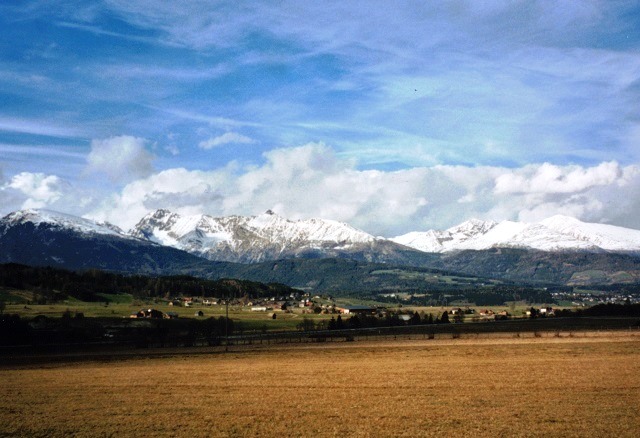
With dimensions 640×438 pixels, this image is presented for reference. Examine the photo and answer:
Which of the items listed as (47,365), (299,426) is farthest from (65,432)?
(47,365)

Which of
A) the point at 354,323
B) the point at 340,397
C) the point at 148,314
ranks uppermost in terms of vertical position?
the point at 148,314

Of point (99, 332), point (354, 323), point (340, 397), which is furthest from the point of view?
point (354, 323)

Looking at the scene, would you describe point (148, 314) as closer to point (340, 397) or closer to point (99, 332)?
point (99, 332)

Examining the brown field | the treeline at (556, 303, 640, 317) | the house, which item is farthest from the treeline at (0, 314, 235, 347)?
the treeline at (556, 303, 640, 317)

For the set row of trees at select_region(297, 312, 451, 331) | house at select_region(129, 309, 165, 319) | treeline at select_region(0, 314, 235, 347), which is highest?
house at select_region(129, 309, 165, 319)

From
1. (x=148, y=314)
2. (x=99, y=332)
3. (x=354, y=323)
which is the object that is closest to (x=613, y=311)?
(x=354, y=323)

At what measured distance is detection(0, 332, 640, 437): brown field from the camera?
3209 centimetres

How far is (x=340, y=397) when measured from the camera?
42.2 metres

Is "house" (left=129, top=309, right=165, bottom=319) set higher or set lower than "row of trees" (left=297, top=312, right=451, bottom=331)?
higher

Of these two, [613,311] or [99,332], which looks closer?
[99,332]

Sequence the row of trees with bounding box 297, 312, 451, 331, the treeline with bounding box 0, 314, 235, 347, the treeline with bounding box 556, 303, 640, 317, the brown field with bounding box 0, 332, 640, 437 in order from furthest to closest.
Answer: the treeline with bounding box 556, 303, 640, 317 → the row of trees with bounding box 297, 312, 451, 331 → the treeline with bounding box 0, 314, 235, 347 → the brown field with bounding box 0, 332, 640, 437

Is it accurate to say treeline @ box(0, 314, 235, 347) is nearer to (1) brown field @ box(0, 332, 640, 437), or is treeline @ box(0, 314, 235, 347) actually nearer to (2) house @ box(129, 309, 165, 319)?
(2) house @ box(129, 309, 165, 319)

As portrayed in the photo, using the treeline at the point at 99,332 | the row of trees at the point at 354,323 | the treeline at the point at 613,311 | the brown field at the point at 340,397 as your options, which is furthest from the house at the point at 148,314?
the treeline at the point at 613,311

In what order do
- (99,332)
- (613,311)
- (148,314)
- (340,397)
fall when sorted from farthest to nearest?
(148,314), (613,311), (99,332), (340,397)
